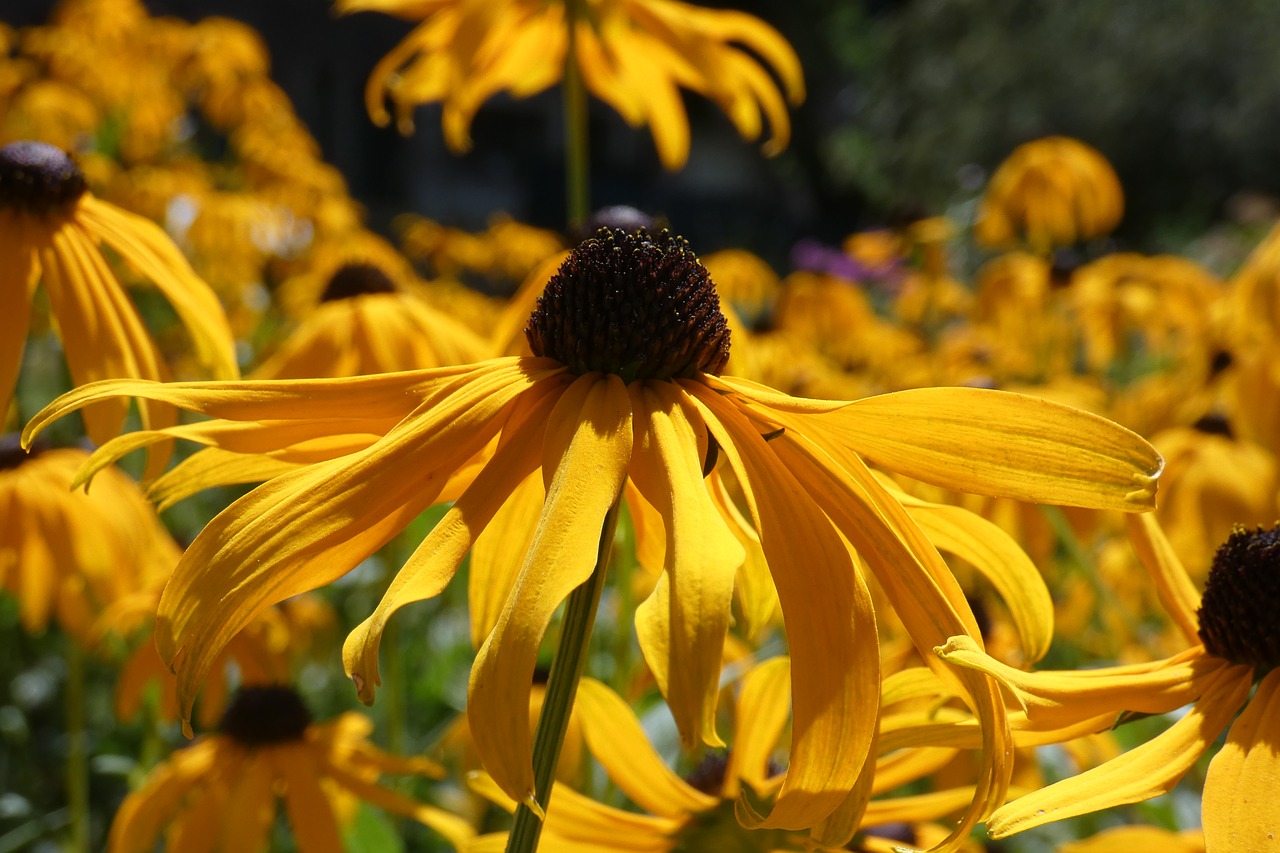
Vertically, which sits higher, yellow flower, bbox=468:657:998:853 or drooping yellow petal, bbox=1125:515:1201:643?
drooping yellow petal, bbox=1125:515:1201:643

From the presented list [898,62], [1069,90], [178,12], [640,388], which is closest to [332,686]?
[640,388]

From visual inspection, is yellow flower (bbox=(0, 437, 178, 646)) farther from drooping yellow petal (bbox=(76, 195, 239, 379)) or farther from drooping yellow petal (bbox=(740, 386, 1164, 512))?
drooping yellow petal (bbox=(740, 386, 1164, 512))

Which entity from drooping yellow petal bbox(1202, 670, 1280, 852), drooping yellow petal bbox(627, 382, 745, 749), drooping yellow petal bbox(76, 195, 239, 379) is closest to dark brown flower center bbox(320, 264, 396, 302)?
drooping yellow petal bbox(76, 195, 239, 379)

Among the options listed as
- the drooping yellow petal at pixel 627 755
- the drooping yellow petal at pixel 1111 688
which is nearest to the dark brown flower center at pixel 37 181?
the drooping yellow petal at pixel 627 755

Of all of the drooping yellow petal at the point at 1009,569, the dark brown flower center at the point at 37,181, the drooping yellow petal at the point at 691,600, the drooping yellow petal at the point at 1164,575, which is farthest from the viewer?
the dark brown flower center at the point at 37,181

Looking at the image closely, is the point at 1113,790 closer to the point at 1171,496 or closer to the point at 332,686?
the point at 1171,496

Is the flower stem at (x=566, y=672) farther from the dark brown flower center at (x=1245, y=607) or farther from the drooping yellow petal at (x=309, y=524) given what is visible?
the dark brown flower center at (x=1245, y=607)
